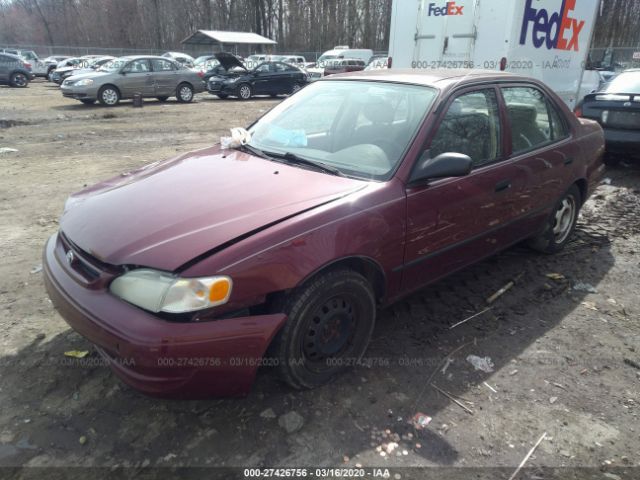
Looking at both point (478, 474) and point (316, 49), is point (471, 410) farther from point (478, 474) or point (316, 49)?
point (316, 49)

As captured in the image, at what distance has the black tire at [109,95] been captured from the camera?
15.0m

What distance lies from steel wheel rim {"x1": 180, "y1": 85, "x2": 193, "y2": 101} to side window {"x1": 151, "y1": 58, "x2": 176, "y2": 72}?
30.8 inches

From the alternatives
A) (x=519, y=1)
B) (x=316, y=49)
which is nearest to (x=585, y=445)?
(x=519, y=1)

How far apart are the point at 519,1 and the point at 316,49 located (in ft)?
154

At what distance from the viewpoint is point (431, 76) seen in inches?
124

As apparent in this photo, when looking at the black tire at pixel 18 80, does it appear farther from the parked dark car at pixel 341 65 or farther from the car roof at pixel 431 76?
the car roof at pixel 431 76

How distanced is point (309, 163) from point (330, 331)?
1054 mm

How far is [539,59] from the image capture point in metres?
8.11

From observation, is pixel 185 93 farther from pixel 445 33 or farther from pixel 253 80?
pixel 445 33

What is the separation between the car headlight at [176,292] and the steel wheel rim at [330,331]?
22.3 inches

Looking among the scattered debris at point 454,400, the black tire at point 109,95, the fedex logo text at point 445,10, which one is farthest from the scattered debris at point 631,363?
the black tire at point 109,95

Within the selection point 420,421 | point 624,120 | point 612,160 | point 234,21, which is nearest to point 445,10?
point 624,120

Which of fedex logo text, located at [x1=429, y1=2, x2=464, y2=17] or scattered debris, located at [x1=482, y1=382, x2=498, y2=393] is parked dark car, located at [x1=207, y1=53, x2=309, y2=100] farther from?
scattered debris, located at [x1=482, y1=382, x2=498, y2=393]

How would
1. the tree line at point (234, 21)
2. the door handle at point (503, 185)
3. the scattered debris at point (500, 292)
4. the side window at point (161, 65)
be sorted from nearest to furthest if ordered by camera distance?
the door handle at point (503, 185) < the scattered debris at point (500, 292) < the side window at point (161, 65) < the tree line at point (234, 21)
